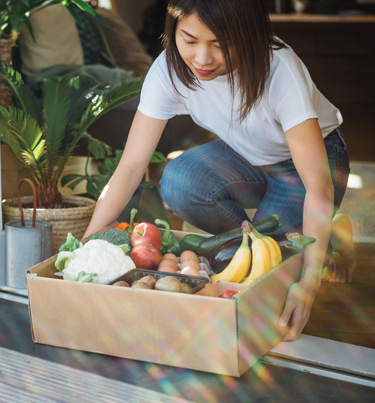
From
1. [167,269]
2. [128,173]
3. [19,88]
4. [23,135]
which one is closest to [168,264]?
[167,269]

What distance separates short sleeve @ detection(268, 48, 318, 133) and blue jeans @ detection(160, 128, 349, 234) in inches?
12.5

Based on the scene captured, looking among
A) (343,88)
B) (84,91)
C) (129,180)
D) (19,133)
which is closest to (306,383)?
(129,180)

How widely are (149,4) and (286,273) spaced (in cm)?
557

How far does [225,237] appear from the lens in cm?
143

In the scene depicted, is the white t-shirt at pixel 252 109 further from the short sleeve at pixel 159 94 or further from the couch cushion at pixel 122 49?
the couch cushion at pixel 122 49

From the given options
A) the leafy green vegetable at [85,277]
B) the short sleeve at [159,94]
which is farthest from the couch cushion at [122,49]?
the leafy green vegetable at [85,277]

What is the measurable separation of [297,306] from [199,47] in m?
0.63

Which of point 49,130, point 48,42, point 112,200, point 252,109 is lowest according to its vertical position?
point 112,200

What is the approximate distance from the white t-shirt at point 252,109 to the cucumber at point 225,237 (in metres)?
0.23

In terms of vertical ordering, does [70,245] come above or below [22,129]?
below

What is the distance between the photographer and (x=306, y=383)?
1.00m

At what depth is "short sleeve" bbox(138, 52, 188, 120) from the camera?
1472 mm

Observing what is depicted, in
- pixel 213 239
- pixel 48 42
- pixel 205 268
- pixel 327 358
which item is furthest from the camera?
pixel 48 42

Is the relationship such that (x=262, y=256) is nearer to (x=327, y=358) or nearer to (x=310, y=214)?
(x=310, y=214)
